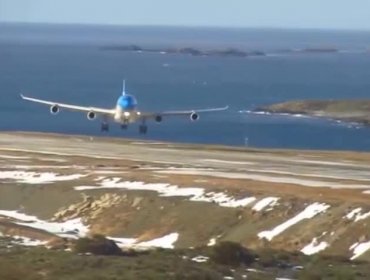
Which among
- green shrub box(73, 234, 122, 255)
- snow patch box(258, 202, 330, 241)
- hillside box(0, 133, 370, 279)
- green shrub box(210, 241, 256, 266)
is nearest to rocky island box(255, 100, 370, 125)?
hillside box(0, 133, 370, 279)

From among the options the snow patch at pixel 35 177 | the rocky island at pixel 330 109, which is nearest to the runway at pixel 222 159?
the snow patch at pixel 35 177

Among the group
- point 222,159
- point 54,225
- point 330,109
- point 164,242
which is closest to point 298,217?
Answer: point 164,242

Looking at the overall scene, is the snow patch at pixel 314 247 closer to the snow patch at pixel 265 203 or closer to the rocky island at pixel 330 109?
the snow patch at pixel 265 203

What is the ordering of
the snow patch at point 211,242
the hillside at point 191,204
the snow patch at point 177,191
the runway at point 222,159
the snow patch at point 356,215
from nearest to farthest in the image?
the hillside at point 191,204 < the snow patch at point 211,242 < the snow patch at point 356,215 < the snow patch at point 177,191 < the runway at point 222,159

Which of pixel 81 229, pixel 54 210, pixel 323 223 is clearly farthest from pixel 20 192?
pixel 323 223

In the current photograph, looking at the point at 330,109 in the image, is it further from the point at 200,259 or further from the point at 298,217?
the point at 200,259

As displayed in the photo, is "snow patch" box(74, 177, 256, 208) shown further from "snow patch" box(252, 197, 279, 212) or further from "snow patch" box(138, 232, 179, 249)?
"snow patch" box(138, 232, 179, 249)
